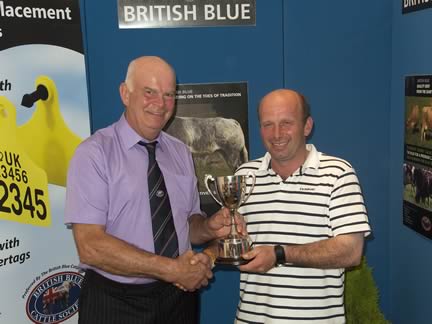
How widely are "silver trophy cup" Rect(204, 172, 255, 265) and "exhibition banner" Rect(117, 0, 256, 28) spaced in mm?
1209

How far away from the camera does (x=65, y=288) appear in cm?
278

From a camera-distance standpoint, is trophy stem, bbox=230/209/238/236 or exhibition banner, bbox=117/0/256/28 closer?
trophy stem, bbox=230/209/238/236

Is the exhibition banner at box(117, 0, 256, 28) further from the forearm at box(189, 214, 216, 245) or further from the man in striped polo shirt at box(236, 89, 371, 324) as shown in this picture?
the forearm at box(189, 214, 216, 245)

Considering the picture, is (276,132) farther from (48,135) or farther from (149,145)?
(48,135)

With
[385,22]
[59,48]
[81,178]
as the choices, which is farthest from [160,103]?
[385,22]

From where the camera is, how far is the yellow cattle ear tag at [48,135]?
2582 mm

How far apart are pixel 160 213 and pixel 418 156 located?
1.45 m

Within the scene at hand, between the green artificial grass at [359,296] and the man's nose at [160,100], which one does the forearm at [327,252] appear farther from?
the green artificial grass at [359,296]

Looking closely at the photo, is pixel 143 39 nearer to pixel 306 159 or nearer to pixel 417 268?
pixel 306 159

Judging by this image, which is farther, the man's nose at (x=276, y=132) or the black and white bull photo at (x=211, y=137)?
the black and white bull photo at (x=211, y=137)

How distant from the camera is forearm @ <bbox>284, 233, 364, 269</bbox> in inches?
78.9

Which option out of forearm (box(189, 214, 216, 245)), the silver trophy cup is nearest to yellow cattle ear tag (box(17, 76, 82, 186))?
forearm (box(189, 214, 216, 245))

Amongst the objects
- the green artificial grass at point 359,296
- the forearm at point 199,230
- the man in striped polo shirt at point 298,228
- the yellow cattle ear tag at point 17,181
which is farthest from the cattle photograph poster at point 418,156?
the yellow cattle ear tag at point 17,181

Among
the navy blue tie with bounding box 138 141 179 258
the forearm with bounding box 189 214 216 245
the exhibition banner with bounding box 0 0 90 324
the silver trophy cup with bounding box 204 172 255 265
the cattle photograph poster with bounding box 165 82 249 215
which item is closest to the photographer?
the silver trophy cup with bounding box 204 172 255 265
